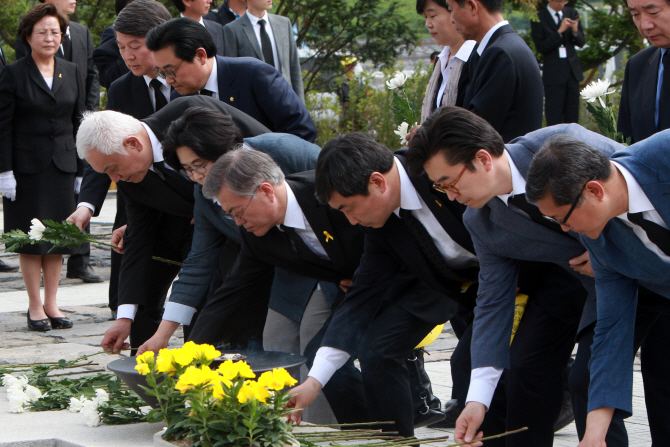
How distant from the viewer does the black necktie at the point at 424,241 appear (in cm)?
311

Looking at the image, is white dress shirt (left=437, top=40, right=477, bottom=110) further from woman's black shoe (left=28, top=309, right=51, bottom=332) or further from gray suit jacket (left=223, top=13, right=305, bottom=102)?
Answer: woman's black shoe (left=28, top=309, right=51, bottom=332)

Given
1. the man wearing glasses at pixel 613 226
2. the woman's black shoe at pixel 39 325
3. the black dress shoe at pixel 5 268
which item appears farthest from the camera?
the black dress shoe at pixel 5 268

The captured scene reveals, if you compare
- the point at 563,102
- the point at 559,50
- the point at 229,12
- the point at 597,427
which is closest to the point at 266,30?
the point at 229,12

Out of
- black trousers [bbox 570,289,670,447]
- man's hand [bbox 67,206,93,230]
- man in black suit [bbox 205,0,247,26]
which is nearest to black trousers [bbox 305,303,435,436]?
black trousers [bbox 570,289,670,447]

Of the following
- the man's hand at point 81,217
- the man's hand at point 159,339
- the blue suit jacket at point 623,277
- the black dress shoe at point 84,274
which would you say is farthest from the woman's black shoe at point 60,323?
the blue suit jacket at point 623,277

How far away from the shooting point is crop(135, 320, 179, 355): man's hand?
3516 mm

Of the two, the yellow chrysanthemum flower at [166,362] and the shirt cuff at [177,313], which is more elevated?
the shirt cuff at [177,313]

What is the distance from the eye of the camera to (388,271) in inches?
130

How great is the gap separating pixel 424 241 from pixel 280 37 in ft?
11.6

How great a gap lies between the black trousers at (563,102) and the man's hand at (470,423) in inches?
339

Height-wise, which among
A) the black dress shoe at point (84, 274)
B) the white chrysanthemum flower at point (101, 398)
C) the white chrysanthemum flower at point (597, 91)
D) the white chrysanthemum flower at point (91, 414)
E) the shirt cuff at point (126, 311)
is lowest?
the white chrysanthemum flower at point (91, 414)

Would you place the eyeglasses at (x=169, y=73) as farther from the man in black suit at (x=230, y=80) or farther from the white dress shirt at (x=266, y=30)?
the white dress shirt at (x=266, y=30)

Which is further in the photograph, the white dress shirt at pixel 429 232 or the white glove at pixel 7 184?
the white glove at pixel 7 184

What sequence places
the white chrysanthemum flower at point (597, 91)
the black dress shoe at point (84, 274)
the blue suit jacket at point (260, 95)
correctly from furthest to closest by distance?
the black dress shoe at point (84, 274) < the blue suit jacket at point (260, 95) < the white chrysanthemum flower at point (597, 91)
